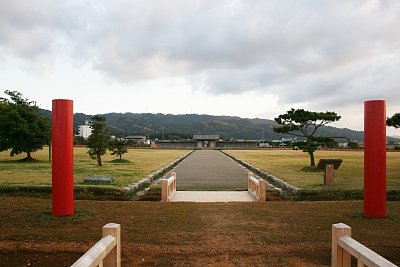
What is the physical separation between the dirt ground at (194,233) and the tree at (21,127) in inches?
531

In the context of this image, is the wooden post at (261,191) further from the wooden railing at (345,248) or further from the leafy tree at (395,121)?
the leafy tree at (395,121)

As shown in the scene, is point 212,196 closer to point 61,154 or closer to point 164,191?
point 164,191

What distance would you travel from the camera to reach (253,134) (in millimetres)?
171125

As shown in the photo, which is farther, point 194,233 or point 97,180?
point 97,180

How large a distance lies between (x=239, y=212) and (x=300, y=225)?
1529mm

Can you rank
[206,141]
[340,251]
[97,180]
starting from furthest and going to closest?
[206,141]
[97,180]
[340,251]

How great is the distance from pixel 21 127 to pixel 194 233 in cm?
1758

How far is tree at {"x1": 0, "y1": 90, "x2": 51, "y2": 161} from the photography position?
20.3m

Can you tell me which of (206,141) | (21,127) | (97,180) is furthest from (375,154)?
(206,141)

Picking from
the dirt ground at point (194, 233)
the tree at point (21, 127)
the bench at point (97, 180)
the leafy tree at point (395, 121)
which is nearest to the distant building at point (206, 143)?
the tree at point (21, 127)

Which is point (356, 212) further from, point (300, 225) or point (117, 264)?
point (117, 264)

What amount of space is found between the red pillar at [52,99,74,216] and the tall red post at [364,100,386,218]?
223 inches

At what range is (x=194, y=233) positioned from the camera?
5.89 m

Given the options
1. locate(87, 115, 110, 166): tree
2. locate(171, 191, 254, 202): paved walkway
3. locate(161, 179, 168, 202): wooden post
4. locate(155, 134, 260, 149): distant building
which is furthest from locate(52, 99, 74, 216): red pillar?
locate(155, 134, 260, 149): distant building
